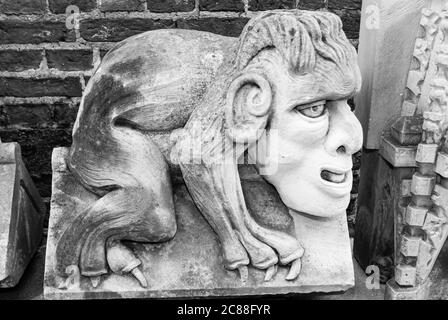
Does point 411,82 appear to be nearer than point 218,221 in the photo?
No

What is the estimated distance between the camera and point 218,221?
161 centimetres

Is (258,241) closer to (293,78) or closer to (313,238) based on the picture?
(313,238)

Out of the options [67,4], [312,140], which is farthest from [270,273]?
[67,4]

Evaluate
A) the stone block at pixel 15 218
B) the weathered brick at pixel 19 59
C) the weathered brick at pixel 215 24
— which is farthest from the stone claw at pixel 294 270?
the weathered brick at pixel 19 59

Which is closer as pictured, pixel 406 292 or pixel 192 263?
pixel 192 263

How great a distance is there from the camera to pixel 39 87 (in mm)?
2283

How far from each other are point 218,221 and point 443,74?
0.76m

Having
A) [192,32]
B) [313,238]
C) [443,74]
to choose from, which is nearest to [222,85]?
[192,32]

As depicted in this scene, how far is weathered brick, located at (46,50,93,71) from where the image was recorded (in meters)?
2.24

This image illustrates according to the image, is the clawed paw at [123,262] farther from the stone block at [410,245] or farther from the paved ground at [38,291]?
the stone block at [410,245]

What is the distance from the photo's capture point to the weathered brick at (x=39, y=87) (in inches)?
89.3

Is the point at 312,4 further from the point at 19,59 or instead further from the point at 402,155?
the point at 19,59

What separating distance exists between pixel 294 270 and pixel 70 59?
47.2 inches

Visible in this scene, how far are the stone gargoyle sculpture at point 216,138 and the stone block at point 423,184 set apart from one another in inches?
9.6
